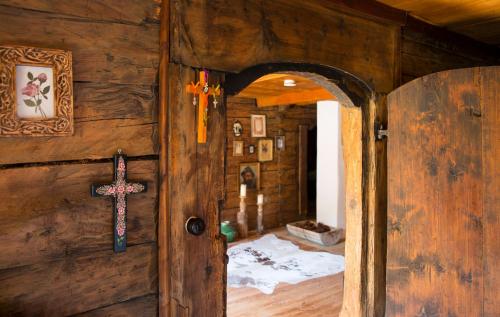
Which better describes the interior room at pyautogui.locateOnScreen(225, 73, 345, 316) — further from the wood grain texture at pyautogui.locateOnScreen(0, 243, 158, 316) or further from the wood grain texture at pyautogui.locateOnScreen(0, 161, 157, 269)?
the wood grain texture at pyautogui.locateOnScreen(0, 161, 157, 269)

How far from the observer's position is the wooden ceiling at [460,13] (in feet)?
5.88

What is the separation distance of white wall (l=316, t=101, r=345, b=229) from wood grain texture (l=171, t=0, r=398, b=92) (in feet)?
11.3

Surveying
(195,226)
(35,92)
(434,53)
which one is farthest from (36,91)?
(434,53)

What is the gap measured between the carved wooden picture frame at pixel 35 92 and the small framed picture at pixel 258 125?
4618 mm

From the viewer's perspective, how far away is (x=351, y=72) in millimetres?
1763

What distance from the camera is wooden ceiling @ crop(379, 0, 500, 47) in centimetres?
179

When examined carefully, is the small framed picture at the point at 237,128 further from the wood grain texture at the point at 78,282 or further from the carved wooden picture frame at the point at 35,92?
the carved wooden picture frame at the point at 35,92

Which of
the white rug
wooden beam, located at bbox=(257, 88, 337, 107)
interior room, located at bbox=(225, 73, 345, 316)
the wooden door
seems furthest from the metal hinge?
wooden beam, located at bbox=(257, 88, 337, 107)

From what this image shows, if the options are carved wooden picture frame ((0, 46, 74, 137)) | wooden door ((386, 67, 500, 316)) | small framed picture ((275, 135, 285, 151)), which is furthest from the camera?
small framed picture ((275, 135, 285, 151))

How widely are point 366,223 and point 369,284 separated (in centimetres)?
31

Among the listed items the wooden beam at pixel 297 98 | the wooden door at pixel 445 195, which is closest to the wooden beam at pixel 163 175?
the wooden door at pixel 445 195

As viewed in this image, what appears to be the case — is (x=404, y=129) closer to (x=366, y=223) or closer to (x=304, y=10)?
(x=366, y=223)

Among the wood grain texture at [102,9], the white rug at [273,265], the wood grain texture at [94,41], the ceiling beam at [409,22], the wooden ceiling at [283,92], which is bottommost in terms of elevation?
the white rug at [273,265]

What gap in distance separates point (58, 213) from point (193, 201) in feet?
1.35
